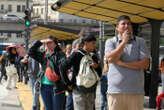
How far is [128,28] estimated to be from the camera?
163 inches

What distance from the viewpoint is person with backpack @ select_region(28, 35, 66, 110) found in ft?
18.7

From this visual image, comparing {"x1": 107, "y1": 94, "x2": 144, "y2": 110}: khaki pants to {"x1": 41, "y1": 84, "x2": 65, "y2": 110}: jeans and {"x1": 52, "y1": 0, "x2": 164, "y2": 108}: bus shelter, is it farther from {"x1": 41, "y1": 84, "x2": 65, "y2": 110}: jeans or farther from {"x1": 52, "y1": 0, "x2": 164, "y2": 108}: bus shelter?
{"x1": 52, "y1": 0, "x2": 164, "y2": 108}: bus shelter

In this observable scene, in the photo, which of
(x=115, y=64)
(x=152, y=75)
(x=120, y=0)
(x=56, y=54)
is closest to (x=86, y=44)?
(x=56, y=54)

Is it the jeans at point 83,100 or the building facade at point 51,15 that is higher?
the building facade at point 51,15

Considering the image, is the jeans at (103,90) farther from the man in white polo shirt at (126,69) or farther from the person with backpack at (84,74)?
the man in white polo shirt at (126,69)

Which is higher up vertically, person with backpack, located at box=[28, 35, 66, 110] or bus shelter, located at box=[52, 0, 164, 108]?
bus shelter, located at box=[52, 0, 164, 108]

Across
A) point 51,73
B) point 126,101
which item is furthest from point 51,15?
point 126,101

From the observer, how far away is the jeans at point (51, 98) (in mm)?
5676

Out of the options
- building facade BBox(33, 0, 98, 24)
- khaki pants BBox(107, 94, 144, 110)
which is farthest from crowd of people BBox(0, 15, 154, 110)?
building facade BBox(33, 0, 98, 24)

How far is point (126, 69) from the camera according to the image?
407 centimetres

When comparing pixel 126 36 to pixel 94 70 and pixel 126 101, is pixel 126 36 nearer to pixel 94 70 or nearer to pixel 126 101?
pixel 126 101

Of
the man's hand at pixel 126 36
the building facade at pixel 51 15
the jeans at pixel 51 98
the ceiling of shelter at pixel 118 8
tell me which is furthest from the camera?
the building facade at pixel 51 15

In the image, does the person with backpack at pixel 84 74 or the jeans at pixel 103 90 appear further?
the jeans at pixel 103 90

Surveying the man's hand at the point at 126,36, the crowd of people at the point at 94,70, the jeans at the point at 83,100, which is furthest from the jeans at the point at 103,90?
the man's hand at the point at 126,36
